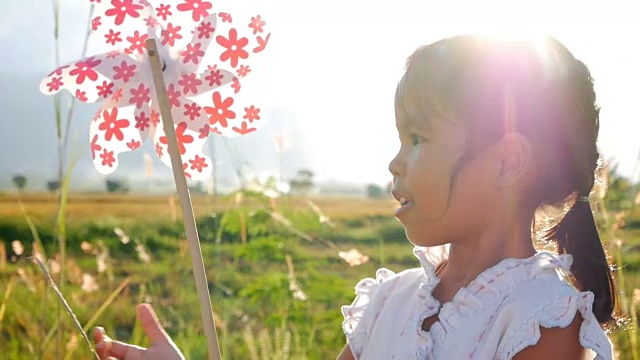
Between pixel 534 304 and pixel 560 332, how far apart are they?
0.13ft

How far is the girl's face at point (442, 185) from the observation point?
1.13 meters

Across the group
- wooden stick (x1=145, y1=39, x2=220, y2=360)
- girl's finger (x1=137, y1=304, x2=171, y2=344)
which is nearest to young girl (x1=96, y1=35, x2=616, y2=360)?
girl's finger (x1=137, y1=304, x2=171, y2=344)

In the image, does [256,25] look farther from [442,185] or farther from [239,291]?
[239,291]

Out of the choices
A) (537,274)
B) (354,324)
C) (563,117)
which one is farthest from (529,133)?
(354,324)

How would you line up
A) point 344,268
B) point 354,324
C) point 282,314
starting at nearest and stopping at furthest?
point 354,324
point 282,314
point 344,268

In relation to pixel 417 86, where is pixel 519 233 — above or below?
below

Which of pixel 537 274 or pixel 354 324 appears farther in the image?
pixel 354 324

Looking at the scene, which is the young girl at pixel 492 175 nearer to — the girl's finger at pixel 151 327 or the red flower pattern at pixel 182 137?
the girl's finger at pixel 151 327

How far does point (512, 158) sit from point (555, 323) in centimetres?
18

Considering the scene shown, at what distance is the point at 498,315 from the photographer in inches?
44.0

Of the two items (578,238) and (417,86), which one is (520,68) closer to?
(417,86)

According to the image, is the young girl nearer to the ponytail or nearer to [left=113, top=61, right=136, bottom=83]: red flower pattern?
the ponytail

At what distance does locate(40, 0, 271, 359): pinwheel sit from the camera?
41.9 inches

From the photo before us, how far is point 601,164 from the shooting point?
49.6 inches
